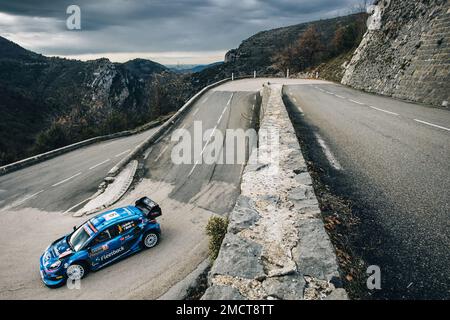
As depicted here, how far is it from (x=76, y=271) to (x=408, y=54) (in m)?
25.6

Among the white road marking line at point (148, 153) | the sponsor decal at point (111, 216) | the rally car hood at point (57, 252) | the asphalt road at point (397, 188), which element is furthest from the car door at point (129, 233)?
the white road marking line at point (148, 153)

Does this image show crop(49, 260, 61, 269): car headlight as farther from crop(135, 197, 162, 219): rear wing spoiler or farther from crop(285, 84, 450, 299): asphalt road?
crop(285, 84, 450, 299): asphalt road

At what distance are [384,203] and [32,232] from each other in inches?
648

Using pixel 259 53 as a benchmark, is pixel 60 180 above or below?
below

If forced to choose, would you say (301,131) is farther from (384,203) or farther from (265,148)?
(384,203)

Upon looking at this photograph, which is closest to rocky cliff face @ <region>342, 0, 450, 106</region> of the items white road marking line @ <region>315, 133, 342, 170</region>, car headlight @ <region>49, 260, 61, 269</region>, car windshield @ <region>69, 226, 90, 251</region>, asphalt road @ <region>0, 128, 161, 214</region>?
white road marking line @ <region>315, 133, 342, 170</region>

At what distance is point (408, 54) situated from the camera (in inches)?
873

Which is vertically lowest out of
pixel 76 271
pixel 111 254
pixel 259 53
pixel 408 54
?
pixel 76 271

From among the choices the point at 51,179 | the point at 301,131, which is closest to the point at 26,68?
the point at 51,179

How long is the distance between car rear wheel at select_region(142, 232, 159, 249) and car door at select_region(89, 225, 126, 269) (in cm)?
84

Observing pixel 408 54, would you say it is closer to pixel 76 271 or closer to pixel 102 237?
pixel 102 237

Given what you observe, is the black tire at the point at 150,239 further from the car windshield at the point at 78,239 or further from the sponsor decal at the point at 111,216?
the car windshield at the point at 78,239

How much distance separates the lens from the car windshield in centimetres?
1055

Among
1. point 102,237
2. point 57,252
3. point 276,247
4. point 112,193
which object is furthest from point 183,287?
point 112,193
